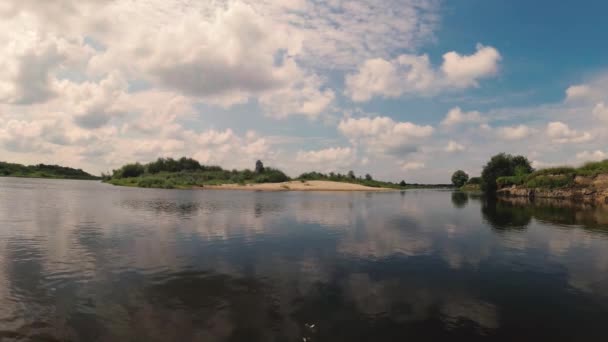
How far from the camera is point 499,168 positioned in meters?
142

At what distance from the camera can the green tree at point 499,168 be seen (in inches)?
5531

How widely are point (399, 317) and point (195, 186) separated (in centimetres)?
15007

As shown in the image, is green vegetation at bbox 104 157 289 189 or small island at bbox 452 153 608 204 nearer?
small island at bbox 452 153 608 204

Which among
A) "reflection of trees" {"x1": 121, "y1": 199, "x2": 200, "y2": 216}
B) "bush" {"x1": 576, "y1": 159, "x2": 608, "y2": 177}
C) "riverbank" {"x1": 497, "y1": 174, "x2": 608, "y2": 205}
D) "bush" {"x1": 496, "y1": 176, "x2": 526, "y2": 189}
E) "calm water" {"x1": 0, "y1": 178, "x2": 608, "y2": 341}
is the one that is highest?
"bush" {"x1": 576, "y1": 159, "x2": 608, "y2": 177}

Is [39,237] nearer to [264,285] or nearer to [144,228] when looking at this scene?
[144,228]

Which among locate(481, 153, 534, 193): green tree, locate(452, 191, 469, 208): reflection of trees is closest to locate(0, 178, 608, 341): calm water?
locate(452, 191, 469, 208): reflection of trees

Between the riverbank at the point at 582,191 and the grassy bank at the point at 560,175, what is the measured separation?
0.91 m

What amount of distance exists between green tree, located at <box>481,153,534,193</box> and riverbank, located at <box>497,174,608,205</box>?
3215 centimetres

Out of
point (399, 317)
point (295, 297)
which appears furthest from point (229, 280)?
point (399, 317)

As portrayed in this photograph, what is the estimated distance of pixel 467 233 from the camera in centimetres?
3534

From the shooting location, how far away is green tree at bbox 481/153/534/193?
14050 centimetres

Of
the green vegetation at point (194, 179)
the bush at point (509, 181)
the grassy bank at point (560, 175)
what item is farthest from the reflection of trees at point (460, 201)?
the green vegetation at point (194, 179)

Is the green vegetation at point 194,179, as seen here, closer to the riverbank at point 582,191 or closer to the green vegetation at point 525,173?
the green vegetation at point 525,173

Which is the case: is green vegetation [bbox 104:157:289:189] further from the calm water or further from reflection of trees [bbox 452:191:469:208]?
the calm water
